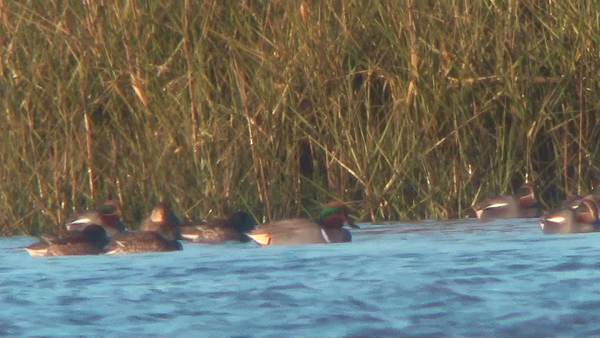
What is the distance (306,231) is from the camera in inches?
396

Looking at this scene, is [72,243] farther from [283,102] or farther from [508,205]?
[508,205]

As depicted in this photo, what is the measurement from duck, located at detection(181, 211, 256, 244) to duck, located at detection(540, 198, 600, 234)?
2.03 meters

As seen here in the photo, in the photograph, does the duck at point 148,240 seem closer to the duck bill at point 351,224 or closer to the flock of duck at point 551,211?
the duck bill at point 351,224

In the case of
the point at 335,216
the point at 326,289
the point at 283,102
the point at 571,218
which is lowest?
the point at 326,289

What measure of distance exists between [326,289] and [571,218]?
9.67 ft

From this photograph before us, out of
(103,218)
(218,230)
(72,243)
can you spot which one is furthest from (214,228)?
(72,243)

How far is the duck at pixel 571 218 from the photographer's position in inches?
397

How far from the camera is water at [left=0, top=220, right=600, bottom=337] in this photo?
6.73 m

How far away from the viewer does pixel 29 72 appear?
10.6 metres

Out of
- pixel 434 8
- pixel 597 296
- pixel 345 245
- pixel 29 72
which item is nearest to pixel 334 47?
pixel 434 8

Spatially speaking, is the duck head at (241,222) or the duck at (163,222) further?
the duck head at (241,222)

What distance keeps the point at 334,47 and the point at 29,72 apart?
2.15 m

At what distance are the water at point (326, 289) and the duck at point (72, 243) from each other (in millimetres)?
98

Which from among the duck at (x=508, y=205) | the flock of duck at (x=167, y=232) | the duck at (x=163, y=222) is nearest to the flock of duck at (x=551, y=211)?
the duck at (x=508, y=205)
